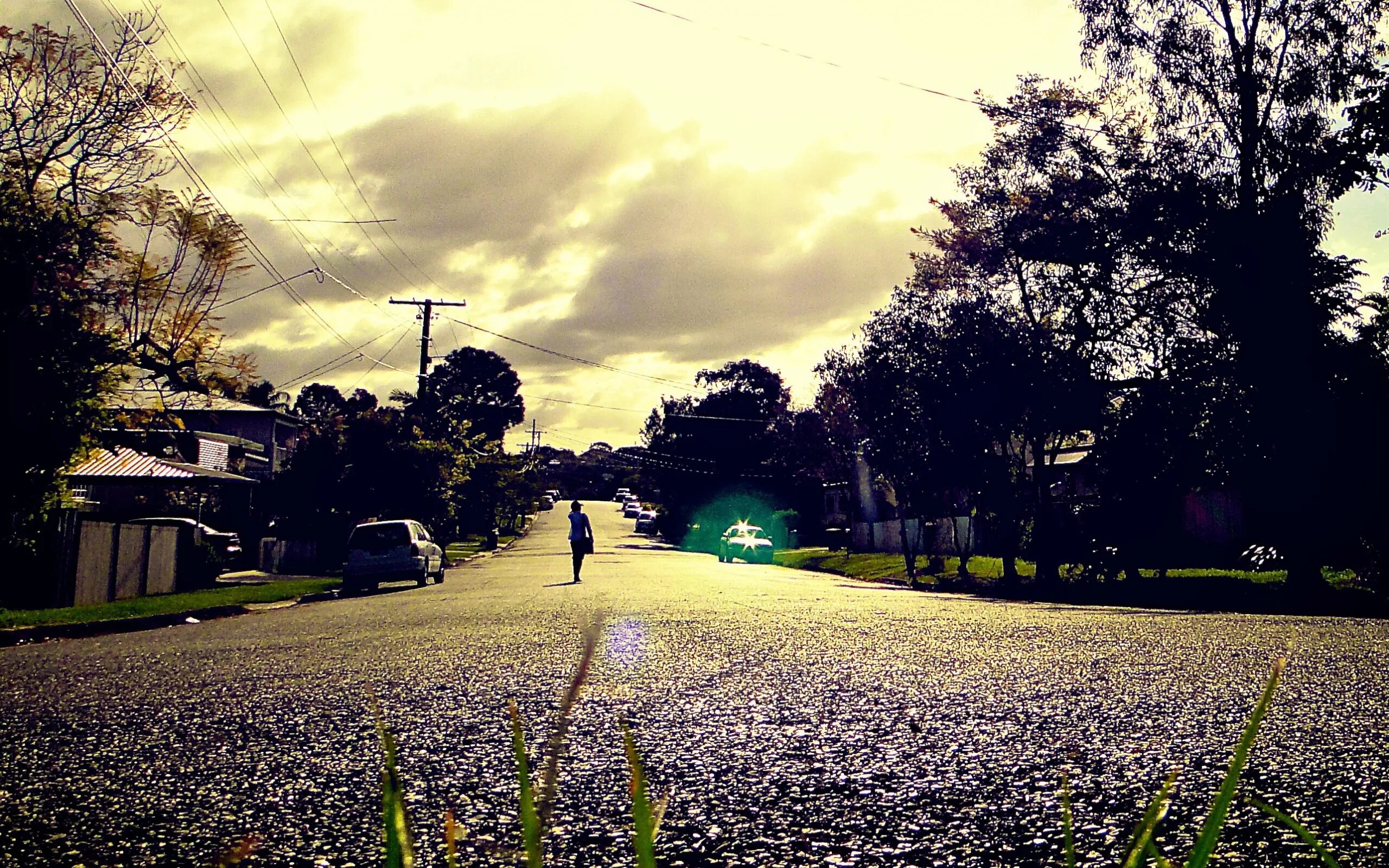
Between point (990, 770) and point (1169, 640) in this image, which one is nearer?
point (990, 770)

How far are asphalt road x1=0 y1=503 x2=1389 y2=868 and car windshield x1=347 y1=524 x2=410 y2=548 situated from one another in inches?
616

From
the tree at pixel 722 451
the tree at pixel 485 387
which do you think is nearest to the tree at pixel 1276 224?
the tree at pixel 722 451

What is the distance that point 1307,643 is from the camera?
350 inches

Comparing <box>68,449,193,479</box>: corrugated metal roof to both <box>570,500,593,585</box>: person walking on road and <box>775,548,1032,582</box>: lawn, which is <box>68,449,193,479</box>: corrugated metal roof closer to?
<box>570,500,593,585</box>: person walking on road

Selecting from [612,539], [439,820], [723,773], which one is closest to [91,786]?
[439,820]

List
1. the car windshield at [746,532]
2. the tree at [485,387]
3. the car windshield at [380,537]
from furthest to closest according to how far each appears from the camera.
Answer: the tree at [485,387] < the car windshield at [746,532] < the car windshield at [380,537]

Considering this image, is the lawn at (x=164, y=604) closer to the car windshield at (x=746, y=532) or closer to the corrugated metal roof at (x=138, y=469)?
the corrugated metal roof at (x=138, y=469)

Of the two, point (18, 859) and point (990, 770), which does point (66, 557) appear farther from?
point (990, 770)

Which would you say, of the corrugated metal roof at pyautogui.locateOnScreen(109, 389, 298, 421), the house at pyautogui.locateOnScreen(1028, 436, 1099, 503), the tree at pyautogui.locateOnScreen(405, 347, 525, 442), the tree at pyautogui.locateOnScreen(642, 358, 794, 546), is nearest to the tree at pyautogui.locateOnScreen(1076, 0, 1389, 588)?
the house at pyautogui.locateOnScreen(1028, 436, 1099, 503)

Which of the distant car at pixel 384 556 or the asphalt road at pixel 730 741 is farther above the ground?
the distant car at pixel 384 556

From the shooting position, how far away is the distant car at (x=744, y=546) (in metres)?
47.1

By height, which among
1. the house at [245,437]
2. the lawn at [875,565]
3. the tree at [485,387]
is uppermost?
the tree at [485,387]

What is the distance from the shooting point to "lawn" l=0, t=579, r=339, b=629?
14992 mm

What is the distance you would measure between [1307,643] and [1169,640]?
107 cm
